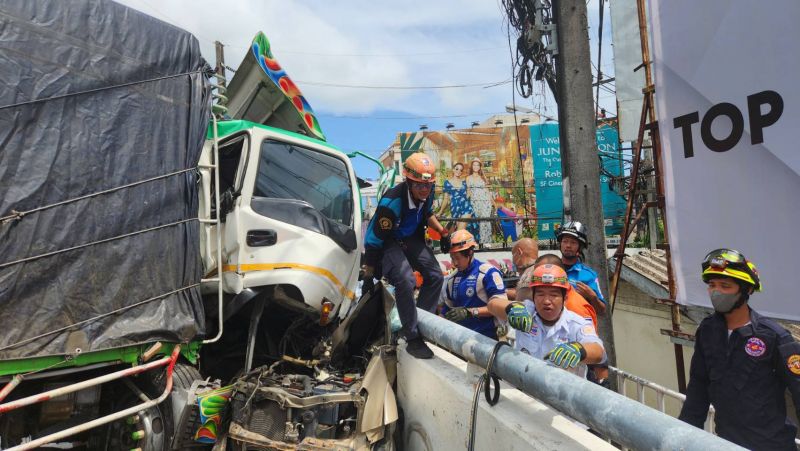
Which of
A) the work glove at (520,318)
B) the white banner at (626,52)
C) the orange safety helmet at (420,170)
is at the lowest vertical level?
the work glove at (520,318)

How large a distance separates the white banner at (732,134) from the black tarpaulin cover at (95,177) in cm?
349

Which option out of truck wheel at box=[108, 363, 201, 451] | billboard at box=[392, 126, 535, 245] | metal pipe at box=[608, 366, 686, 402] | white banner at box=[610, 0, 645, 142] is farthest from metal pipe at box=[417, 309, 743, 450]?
billboard at box=[392, 126, 535, 245]

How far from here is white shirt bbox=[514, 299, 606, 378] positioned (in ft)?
9.44

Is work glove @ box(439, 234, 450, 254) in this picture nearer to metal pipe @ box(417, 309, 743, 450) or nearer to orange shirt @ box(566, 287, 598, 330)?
orange shirt @ box(566, 287, 598, 330)

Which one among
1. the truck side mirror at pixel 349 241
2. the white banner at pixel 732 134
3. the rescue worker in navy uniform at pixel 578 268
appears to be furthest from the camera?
the truck side mirror at pixel 349 241

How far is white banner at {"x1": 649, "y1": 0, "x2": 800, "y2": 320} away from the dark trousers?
188cm

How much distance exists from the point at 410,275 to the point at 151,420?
6.19 ft

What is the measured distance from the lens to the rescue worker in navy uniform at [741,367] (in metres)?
2.55

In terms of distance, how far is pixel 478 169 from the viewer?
27922mm

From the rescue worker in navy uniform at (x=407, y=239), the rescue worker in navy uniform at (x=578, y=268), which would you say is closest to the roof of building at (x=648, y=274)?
the rescue worker in navy uniform at (x=578, y=268)

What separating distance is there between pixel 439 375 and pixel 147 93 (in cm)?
259

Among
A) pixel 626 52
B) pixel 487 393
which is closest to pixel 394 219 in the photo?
pixel 487 393

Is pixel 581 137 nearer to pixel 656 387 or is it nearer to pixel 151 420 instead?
pixel 656 387

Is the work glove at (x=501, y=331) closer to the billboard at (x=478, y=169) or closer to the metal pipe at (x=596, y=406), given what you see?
the metal pipe at (x=596, y=406)
